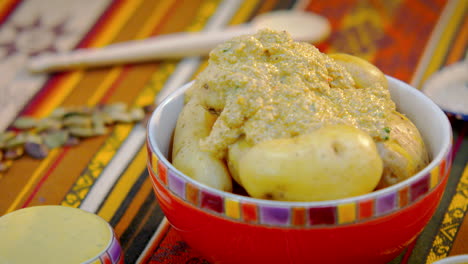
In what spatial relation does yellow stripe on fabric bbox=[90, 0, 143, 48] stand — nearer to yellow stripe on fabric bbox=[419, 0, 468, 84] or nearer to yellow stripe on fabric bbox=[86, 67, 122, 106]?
yellow stripe on fabric bbox=[86, 67, 122, 106]

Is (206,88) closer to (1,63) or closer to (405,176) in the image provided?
(405,176)

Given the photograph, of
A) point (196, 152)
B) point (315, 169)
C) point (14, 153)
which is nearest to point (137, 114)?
point (14, 153)

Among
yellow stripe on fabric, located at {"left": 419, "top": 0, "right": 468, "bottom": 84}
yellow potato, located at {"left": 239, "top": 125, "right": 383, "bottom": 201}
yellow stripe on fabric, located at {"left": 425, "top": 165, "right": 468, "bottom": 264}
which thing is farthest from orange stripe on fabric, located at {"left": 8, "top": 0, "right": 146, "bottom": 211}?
yellow stripe on fabric, located at {"left": 419, "top": 0, "right": 468, "bottom": 84}

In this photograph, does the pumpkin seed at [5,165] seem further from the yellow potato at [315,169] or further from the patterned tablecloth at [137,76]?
the yellow potato at [315,169]

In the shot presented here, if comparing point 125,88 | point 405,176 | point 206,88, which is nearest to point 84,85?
point 125,88

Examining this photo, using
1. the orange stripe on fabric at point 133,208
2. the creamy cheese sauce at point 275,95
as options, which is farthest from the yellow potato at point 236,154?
the orange stripe on fabric at point 133,208
